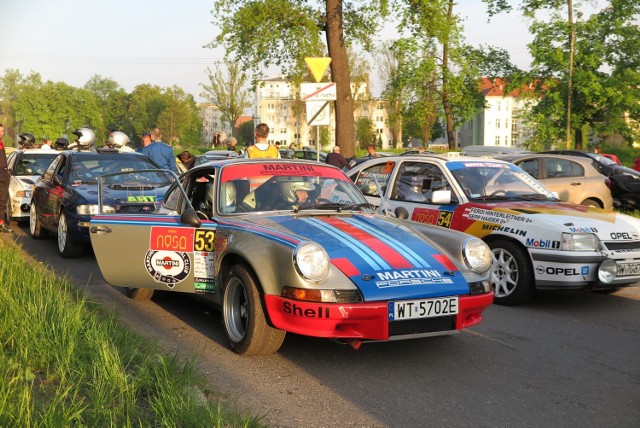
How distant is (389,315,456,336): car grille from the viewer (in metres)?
4.85

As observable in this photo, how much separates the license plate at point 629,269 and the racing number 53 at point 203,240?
3991mm

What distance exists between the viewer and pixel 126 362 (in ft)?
15.0

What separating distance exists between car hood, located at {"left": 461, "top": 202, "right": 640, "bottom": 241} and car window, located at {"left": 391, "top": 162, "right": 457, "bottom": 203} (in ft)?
1.74

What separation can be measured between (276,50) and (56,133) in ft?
290

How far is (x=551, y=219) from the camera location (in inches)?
291

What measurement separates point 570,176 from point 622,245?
768 centimetres

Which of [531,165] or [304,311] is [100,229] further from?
[531,165]

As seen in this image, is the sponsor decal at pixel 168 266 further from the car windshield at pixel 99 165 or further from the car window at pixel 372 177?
the car windshield at pixel 99 165

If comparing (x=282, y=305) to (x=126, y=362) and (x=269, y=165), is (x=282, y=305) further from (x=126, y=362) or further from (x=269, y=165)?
(x=269, y=165)

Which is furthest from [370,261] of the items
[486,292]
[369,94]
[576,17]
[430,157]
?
[369,94]

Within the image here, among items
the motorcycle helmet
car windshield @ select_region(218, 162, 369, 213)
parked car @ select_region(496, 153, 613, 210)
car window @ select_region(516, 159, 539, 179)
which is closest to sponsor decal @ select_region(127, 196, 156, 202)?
car windshield @ select_region(218, 162, 369, 213)

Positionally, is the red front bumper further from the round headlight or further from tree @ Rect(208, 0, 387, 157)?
tree @ Rect(208, 0, 387, 157)

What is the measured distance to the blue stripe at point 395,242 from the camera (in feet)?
17.2

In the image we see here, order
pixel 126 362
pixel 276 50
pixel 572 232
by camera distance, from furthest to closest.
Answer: pixel 276 50
pixel 572 232
pixel 126 362
